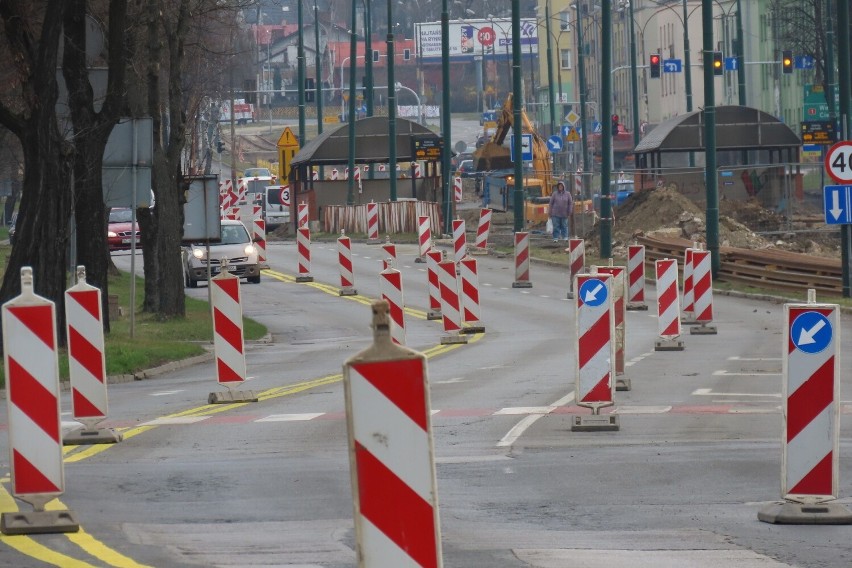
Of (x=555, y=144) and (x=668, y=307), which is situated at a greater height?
(x=555, y=144)

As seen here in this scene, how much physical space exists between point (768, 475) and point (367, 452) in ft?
18.4

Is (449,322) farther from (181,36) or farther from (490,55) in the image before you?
(490,55)

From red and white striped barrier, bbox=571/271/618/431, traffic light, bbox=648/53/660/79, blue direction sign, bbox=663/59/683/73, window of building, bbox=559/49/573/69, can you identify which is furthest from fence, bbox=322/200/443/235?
window of building, bbox=559/49/573/69

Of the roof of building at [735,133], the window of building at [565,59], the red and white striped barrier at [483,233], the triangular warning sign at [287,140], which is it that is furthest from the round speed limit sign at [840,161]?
the window of building at [565,59]

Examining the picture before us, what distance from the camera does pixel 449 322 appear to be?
25562 millimetres

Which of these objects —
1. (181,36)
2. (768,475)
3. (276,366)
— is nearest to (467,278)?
(276,366)

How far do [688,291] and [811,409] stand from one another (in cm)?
1689

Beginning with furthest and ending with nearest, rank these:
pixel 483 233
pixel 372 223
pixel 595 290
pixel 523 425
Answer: pixel 372 223
pixel 483 233
pixel 523 425
pixel 595 290

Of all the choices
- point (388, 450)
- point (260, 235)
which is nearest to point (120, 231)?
point (260, 235)

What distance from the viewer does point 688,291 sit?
87.2ft

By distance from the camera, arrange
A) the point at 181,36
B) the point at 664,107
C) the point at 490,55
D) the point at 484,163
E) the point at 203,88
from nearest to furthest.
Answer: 1. the point at 181,36
2. the point at 203,88
3. the point at 484,163
4. the point at 664,107
5. the point at 490,55

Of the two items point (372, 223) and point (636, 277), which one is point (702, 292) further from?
point (372, 223)

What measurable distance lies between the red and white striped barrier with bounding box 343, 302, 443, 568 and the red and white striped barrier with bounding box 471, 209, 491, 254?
134ft

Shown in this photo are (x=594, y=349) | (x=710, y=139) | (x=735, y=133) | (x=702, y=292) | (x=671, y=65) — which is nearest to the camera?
(x=594, y=349)
